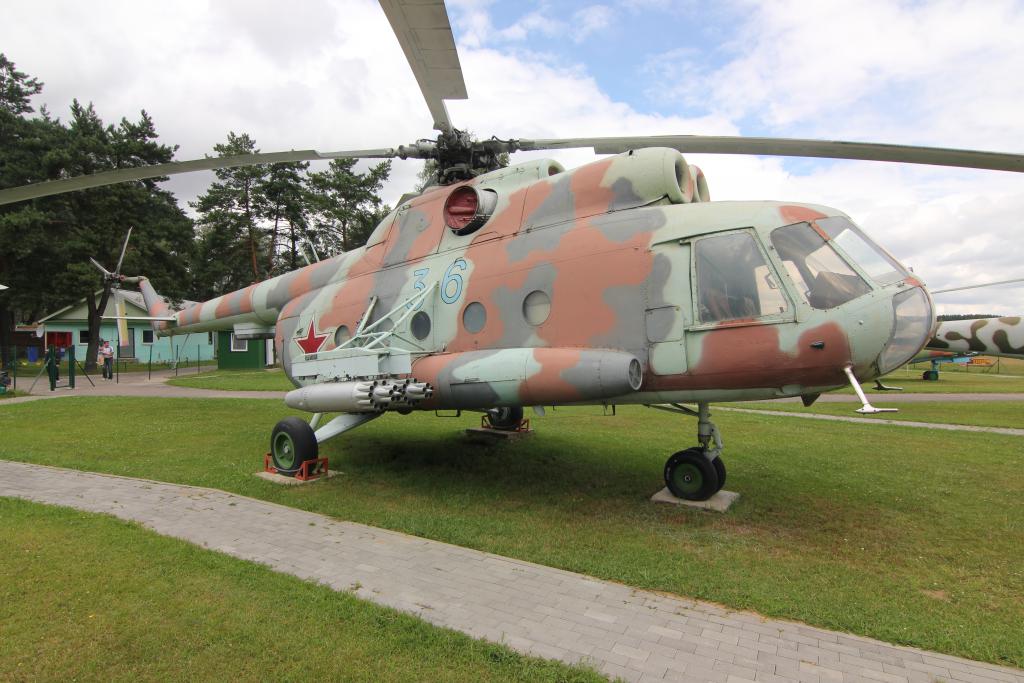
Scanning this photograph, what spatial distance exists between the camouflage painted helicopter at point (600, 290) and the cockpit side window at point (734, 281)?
2 cm

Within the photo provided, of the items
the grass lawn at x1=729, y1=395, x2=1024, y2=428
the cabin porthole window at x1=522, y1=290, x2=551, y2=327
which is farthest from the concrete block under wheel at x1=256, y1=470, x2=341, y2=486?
the grass lawn at x1=729, y1=395, x2=1024, y2=428

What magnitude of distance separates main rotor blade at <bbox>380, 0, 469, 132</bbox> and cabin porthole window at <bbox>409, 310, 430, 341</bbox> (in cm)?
253

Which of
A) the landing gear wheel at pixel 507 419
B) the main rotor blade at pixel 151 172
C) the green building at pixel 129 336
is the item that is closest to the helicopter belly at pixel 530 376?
the main rotor blade at pixel 151 172

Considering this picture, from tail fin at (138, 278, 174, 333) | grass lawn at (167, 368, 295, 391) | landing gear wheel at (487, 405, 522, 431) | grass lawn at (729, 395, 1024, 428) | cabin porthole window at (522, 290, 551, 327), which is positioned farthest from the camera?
grass lawn at (167, 368, 295, 391)

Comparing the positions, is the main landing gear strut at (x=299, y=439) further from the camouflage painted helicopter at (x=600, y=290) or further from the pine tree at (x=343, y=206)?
the pine tree at (x=343, y=206)

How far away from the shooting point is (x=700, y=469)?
22.5 ft

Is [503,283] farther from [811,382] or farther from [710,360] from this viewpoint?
[811,382]

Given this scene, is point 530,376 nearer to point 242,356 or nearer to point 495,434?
point 495,434

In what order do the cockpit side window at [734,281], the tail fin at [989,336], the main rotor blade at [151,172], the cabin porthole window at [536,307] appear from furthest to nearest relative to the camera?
the tail fin at [989,336] < the main rotor blade at [151,172] < the cabin porthole window at [536,307] < the cockpit side window at [734,281]

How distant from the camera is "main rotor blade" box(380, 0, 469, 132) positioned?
5.07 metres

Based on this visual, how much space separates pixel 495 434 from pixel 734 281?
6571mm

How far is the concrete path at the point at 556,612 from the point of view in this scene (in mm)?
3498

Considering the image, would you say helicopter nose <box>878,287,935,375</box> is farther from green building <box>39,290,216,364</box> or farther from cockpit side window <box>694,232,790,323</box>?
green building <box>39,290,216,364</box>

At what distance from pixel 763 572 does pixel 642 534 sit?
1229 millimetres
